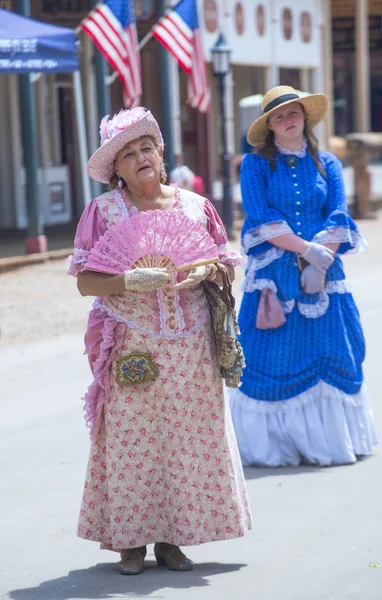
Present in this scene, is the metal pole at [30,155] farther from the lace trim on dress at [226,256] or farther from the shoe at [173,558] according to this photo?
the shoe at [173,558]

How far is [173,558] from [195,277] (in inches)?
42.7

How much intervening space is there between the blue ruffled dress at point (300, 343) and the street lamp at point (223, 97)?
12003 millimetres

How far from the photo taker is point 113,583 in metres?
4.81

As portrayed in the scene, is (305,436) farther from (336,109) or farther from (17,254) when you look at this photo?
(336,109)

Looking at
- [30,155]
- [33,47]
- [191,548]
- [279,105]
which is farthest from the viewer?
[30,155]

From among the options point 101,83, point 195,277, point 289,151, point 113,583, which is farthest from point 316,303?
point 101,83

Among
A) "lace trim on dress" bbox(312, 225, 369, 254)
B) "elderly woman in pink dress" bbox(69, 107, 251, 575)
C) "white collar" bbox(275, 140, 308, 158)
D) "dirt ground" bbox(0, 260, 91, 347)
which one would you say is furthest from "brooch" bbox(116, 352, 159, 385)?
"dirt ground" bbox(0, 260, 91, 347)

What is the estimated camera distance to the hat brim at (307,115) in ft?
21.6

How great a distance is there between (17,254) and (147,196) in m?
12.0

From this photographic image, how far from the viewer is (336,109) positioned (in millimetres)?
Answer: 56000

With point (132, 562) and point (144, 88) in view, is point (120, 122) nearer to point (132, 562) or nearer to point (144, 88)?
point (132, 562)

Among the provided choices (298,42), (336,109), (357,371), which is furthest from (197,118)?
(336,109)

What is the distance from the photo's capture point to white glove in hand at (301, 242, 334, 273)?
6547 mm

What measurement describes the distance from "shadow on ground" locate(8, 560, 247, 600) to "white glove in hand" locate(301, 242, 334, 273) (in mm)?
2026
